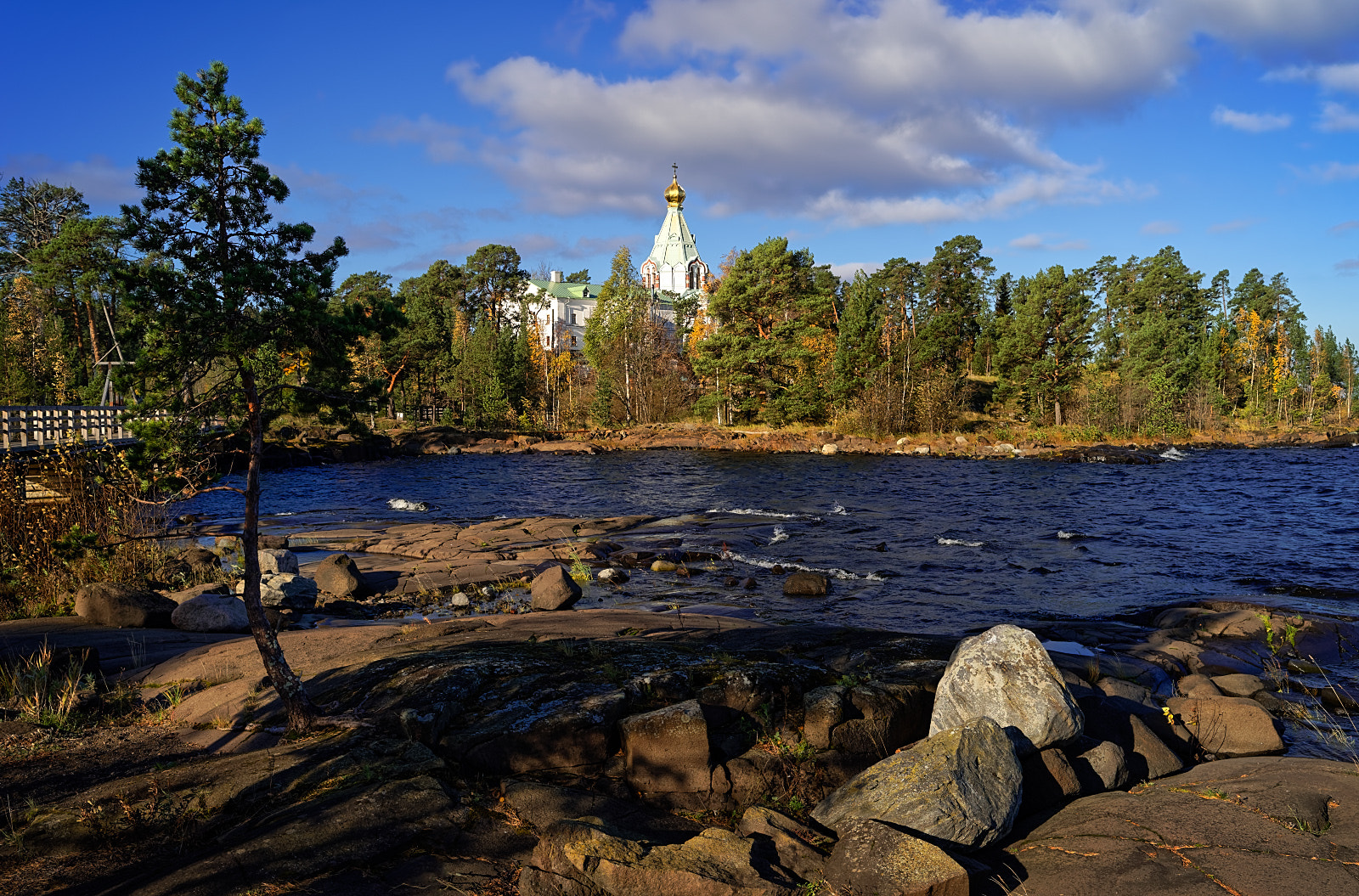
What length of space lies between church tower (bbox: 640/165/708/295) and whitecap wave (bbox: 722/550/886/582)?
8597 centimetres

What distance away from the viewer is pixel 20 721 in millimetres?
6566

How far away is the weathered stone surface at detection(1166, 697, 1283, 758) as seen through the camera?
693 centimetres

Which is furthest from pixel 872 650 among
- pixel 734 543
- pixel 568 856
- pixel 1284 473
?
pixel 1284 473

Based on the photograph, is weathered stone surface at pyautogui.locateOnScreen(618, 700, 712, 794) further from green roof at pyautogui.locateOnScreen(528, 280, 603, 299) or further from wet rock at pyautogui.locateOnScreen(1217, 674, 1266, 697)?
green roof at pyautogui.locateOnScreen(528, 280, 603, 299)

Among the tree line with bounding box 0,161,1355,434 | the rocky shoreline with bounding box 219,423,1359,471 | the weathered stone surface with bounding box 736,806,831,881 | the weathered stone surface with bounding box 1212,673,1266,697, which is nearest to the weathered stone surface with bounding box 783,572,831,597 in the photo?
the weathered stone surface with bounding box 1212,673,1266,697

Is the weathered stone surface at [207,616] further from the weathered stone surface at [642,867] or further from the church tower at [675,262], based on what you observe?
the church tower at [675,262]

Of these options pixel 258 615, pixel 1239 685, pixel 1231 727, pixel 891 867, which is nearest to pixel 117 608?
pixel 258 615

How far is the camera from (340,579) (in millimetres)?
14289

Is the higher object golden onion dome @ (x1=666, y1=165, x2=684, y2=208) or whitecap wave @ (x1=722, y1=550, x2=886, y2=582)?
golden onion dome @ (x1=666, y1=165, x2=684, y2=208)

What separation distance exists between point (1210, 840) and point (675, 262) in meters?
102

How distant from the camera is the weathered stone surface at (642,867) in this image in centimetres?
405

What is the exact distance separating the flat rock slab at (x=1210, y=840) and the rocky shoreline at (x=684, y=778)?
2cm

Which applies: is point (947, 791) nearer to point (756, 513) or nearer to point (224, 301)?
point (224, 301)

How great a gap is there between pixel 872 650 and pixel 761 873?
4145mm
